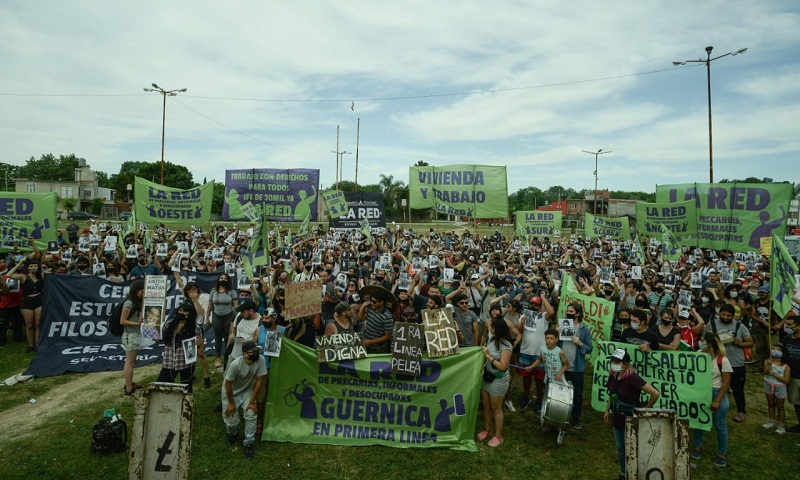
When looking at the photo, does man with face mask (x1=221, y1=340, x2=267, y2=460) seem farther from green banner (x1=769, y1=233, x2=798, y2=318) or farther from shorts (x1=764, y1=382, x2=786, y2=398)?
green banner (x1=769, y1=233, x2=798, y2=318)

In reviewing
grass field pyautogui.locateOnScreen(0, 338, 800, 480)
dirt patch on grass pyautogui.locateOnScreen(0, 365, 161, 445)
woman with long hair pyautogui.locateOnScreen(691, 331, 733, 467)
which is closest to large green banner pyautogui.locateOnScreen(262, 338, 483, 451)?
grass field pyautogui.locateOnScreen(0, 338, 800, 480)

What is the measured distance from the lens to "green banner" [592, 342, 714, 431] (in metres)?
6.11

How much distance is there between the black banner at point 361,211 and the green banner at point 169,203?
23.4 ft

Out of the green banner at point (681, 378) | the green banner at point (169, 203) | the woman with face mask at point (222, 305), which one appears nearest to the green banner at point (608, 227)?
the green banner at point (681, 378)

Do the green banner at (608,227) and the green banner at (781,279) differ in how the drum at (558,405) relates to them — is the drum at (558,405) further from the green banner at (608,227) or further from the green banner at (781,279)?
the green banner at (608,227)

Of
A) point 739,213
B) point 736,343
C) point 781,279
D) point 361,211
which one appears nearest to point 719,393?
point 736,343

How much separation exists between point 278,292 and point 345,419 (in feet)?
10.4

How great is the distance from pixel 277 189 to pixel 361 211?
15.6 feet

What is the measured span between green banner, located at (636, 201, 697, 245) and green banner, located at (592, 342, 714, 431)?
40.5ft

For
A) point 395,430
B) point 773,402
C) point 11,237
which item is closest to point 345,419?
point 395,430

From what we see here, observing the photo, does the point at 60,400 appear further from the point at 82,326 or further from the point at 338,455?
the point at 338,455

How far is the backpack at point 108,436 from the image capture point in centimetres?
579

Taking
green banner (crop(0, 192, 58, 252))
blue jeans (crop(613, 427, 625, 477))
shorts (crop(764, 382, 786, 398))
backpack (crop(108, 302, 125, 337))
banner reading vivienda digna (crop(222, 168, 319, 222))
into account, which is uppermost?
banner reading vivienda digna (crop(222, 168, 319, 222))

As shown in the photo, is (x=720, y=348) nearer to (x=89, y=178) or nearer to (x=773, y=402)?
(x=773, y=402)
